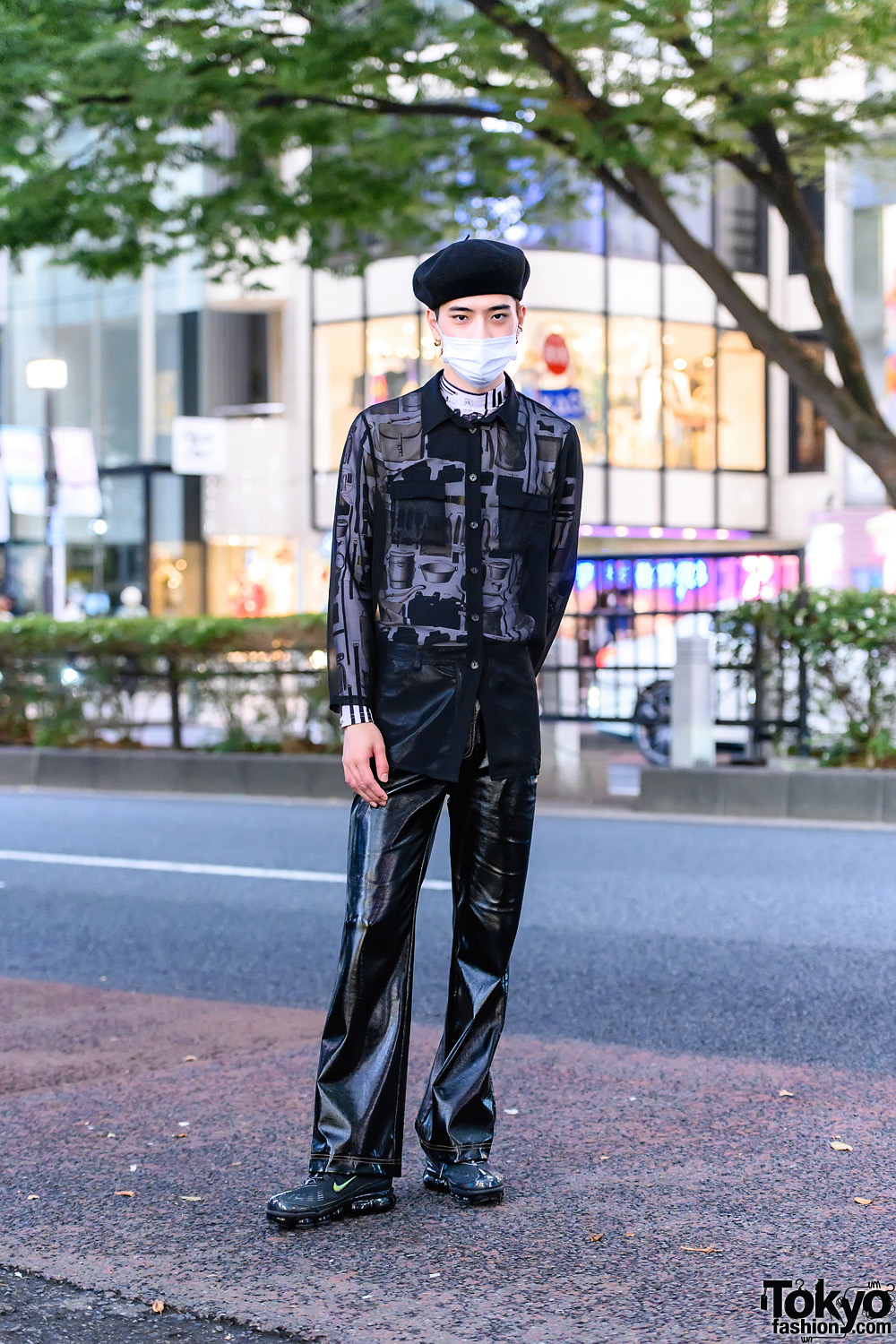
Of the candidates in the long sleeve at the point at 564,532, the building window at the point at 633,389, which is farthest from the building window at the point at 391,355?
the long sleeve at the point at 564,532

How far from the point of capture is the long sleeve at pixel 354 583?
3.76 metres

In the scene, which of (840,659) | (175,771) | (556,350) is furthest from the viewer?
(556,350)

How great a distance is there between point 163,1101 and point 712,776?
8.64m

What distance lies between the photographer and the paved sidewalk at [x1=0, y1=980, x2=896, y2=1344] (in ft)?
10.7

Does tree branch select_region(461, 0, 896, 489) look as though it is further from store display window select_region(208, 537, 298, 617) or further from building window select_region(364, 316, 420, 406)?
store display window select_region(208, 537, 298, 617)

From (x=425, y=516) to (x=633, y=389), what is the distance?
30.8 metres

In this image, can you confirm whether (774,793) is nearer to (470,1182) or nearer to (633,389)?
(470,1182)

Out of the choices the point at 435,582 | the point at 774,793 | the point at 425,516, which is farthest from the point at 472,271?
the point at 774,793

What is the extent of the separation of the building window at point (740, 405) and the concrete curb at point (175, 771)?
21.6 metres

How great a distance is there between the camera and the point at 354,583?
378cm

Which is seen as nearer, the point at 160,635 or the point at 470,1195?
the point at 470,1195

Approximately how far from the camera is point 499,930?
3904 mm

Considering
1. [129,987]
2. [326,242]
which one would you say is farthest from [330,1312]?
[326,242]

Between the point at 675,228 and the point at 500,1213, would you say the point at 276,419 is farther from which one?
the point at 500,1213
